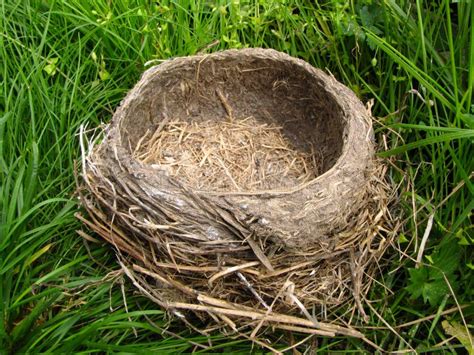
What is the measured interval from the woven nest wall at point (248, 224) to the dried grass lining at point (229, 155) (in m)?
0.05

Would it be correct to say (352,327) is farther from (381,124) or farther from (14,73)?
(14,73)

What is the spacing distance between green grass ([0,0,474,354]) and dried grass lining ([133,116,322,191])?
248mm

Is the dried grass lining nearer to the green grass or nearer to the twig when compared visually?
the green grass

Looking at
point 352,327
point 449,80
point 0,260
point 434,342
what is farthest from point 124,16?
point 434,342

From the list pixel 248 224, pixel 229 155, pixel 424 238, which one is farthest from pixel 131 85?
pixel 424 238

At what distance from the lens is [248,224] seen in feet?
5.55

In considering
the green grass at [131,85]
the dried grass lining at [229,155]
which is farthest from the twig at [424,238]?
the dried grass lining at [229,155]

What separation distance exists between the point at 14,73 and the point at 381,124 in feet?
4.36

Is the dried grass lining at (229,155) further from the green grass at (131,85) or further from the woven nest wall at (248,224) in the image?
the green grass at (131,85)

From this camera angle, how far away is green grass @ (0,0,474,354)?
5.89ft

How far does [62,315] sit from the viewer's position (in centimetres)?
175

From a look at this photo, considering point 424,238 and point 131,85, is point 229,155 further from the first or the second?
point 424,238

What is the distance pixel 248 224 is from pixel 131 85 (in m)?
0.91

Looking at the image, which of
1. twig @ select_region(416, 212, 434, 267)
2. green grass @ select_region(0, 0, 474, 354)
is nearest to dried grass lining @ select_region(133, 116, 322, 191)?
green grass @ select_region(0, 0, 474, 354)
